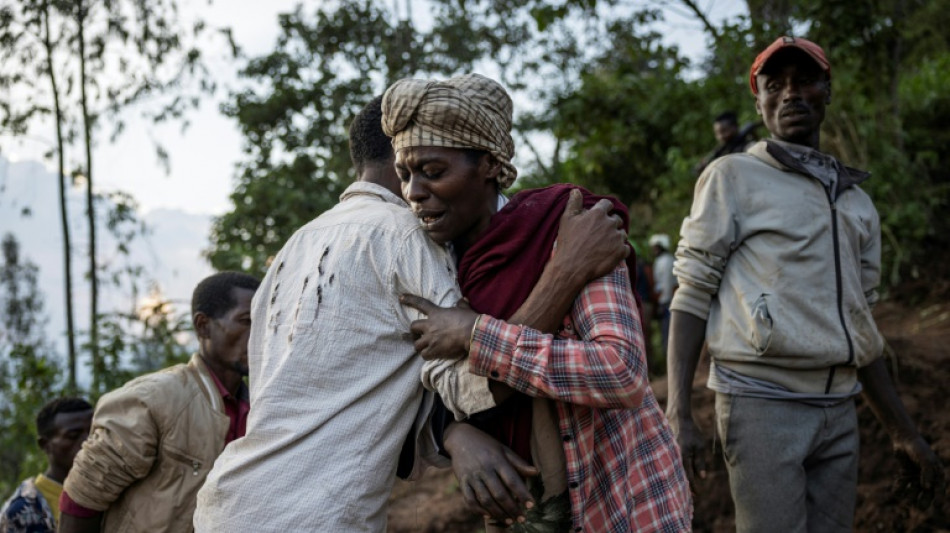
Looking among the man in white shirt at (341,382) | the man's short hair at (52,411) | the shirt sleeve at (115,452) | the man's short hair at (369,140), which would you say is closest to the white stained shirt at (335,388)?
the man in white shirt at (341,382)

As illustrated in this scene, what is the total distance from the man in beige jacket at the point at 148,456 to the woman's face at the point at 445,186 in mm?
1509

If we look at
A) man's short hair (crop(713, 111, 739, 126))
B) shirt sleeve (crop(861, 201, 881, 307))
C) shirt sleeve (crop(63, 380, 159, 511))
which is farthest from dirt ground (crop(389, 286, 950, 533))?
man's short hair (crop(713, 111, 739, 126))

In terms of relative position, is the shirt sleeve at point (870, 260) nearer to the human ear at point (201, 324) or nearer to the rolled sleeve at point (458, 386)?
the rolled sleeve at point (458, 386)

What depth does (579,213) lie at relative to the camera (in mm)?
2008

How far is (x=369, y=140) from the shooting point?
232 centimetres

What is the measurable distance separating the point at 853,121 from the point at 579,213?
23.7 ft

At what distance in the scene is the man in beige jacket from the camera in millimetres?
2945

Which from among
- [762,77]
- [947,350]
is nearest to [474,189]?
[762,77]

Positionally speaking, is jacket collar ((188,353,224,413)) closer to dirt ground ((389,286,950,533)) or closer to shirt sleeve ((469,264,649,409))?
dirt ground ((389,286,950,533))

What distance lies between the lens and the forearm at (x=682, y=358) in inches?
118

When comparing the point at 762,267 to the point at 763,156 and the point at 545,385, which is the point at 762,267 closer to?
the point at 763,156

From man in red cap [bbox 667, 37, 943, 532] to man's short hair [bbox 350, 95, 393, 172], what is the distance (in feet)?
4.20

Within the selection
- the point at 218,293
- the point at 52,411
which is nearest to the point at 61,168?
the point at 52,411

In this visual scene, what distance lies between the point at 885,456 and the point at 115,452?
431cm
